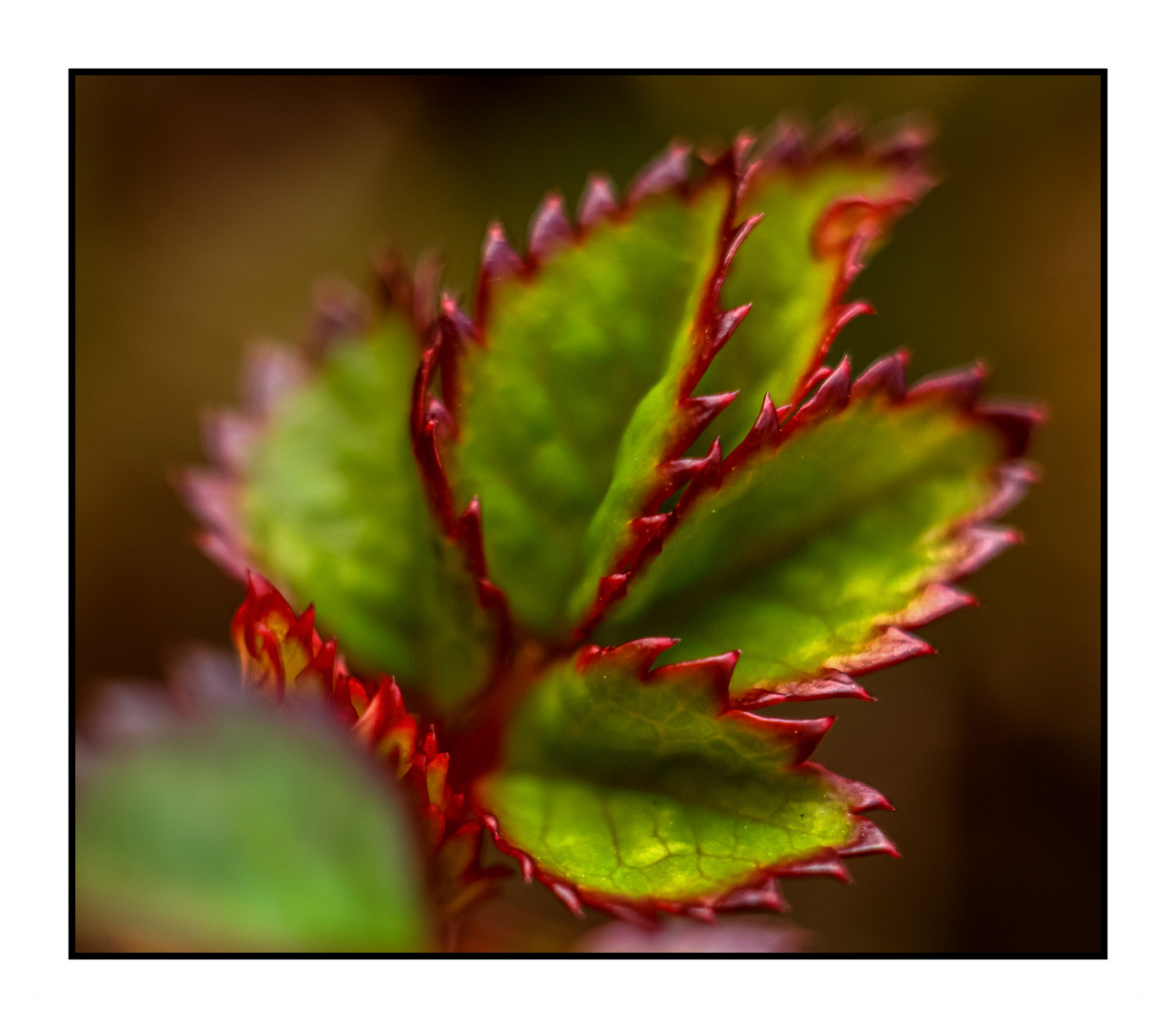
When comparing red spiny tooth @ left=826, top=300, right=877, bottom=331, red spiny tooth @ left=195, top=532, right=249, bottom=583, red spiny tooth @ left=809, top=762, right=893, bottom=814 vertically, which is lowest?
red spiny tooth @ left=809, top=762, right=893, bottom=814

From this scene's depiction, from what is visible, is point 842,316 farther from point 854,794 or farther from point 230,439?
point 230,439

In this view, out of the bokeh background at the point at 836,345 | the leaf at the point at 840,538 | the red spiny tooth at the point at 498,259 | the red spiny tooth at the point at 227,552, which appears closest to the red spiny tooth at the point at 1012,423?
the leaf at the point at 840,538

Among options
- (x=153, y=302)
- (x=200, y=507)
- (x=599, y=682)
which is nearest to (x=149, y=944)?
(x=200, y=507)

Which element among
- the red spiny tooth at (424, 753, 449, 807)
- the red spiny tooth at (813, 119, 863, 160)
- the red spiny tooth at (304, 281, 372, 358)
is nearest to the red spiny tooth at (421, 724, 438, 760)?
the red spiny tooth at (424, 753, 449, 807)

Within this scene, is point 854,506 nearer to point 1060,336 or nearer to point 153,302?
point 1060,336

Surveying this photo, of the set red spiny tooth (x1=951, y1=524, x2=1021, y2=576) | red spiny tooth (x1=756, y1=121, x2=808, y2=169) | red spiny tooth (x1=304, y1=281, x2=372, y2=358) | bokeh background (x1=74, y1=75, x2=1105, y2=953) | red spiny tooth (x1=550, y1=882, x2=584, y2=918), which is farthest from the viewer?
bokeh background (x1=74, y1=75, x2=1105, y2=953)

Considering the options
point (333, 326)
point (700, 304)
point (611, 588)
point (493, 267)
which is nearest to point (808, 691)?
point (611, 588)

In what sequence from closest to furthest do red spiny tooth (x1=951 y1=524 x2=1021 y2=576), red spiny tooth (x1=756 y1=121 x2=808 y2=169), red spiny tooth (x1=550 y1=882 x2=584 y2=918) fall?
red spiny tooth (x1=550 y1=882 x2=584 y2=918), red spiny tooth (x1=951 y1=524 x2=1021 y2=576), red spiny tooth (x1=756 y1=121 x2=808 y2=169)

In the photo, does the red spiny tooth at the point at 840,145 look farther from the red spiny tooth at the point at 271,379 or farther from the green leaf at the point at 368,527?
the red spiny tooth at the point at 271,379

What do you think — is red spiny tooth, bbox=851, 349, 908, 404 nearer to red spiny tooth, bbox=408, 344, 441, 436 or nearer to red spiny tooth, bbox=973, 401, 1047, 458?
red spiny tooth, bbox=973, 401, 1047, 458
